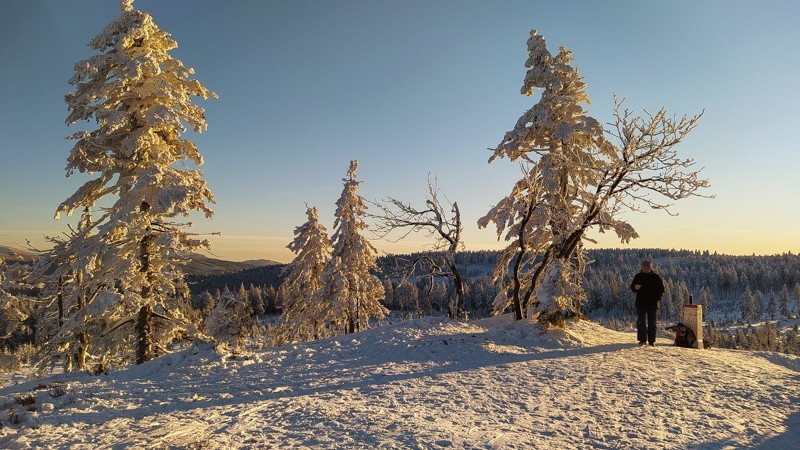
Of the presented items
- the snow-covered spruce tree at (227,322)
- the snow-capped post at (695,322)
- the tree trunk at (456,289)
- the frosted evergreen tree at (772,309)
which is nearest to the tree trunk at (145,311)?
the tree trunk at (456,289)

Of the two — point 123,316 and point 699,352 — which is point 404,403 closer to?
point 699,352

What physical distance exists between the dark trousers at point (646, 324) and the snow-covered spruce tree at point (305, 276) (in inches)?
795

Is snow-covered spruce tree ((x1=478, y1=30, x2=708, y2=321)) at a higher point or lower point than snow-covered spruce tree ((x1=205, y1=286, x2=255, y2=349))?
higher

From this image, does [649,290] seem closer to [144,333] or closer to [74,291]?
[144,333]

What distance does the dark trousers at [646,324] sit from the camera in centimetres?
1164

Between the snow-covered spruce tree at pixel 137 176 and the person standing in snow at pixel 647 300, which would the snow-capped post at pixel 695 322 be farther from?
the snow-covered spruce tree at pixel 137 176

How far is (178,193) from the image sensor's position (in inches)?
466

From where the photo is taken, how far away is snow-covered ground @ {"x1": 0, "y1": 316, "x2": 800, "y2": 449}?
548cm

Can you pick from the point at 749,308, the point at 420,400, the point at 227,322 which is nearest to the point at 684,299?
the point at 749,308

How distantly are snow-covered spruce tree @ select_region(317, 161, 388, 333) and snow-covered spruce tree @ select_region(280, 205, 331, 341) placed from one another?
1614mm

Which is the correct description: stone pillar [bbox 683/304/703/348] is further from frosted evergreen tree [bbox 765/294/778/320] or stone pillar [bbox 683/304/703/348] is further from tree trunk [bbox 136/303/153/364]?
frosted evergreen tree [bbox 765/294/778/320]

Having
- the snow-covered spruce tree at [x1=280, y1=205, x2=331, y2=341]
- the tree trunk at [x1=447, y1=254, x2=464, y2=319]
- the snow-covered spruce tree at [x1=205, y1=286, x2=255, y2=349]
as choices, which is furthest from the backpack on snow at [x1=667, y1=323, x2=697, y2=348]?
the snow-covered spruce tree at [x1=205, y1=286, x2=255, y2=349]

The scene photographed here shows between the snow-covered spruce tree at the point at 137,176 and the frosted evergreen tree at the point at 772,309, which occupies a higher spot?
the snow-covered spruce tree at the point at 137,176

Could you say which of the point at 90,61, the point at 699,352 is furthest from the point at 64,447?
the point at 699,352
